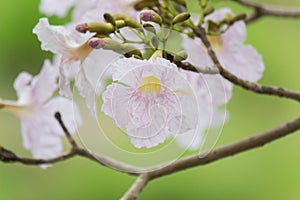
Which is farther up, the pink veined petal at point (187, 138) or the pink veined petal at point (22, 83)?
the pink veined petal at point (187, 138)

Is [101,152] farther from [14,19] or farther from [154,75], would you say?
[14,19]

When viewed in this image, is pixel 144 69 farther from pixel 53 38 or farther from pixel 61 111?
pixel 61 111

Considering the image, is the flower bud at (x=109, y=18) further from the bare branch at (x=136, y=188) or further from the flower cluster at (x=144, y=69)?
the bare branch at (x=136, y=188)

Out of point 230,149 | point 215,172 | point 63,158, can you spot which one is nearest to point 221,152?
point 230,149

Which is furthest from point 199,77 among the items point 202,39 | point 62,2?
point 62,2

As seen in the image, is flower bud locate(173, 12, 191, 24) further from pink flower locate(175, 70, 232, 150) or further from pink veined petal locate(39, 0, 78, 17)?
pink veined petal locate(39, 0, 78, 17)

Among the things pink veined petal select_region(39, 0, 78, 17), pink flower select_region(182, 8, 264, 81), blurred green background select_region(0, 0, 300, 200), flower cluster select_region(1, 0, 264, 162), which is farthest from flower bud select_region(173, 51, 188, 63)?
blurred green background select_region(0, 0, 300, 200)

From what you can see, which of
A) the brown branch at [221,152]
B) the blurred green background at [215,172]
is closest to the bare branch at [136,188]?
the brown branch at [221,152]
